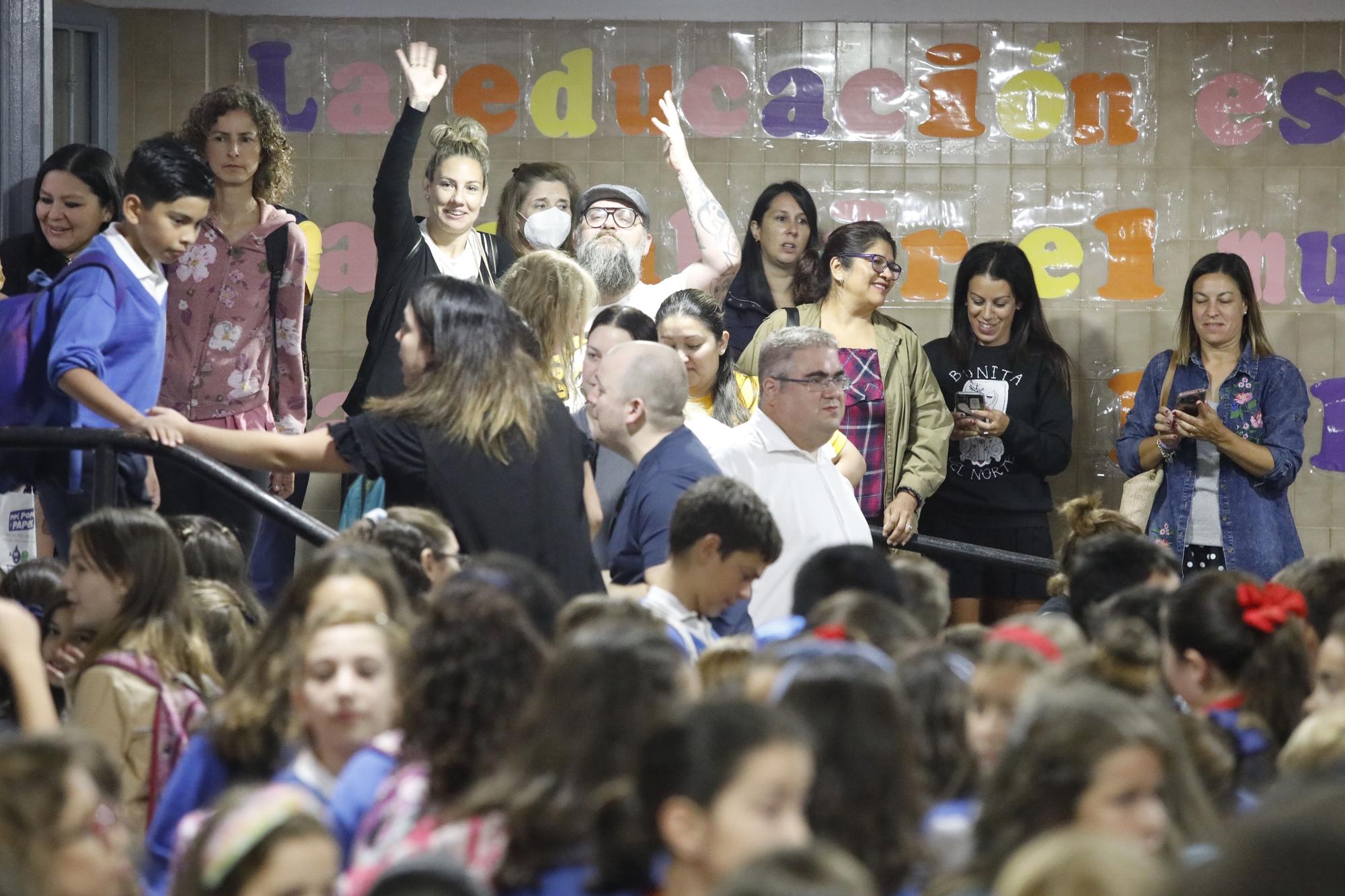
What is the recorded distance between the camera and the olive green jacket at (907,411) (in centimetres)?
585

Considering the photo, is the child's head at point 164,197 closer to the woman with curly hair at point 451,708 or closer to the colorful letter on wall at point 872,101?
the woman with curly hair at point 451,708

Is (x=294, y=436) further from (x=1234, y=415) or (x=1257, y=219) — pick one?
(x=1257, y=219)

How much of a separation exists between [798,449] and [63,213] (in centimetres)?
224

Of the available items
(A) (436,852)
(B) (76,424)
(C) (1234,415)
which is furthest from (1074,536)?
(A) (436,852)

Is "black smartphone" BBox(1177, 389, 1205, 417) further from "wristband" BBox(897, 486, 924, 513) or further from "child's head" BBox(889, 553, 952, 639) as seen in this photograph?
"child's head" BBox(889, 553, 952, 639)

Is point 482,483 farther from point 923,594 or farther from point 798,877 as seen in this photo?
point 798,877

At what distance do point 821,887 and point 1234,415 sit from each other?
493 cm

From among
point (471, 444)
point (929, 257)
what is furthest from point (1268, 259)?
point (471, 444)

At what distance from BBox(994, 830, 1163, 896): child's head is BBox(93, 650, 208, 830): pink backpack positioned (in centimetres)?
164

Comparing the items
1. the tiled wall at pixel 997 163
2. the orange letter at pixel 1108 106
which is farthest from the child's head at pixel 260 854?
the orange letter at pixel 1108 106

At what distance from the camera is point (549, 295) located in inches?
187

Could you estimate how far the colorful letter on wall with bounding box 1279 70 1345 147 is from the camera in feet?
23.3

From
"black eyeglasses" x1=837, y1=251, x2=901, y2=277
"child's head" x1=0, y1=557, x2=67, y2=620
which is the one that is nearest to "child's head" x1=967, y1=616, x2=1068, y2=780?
"child's head" x1=0, y1=557, x2=67, y2=620

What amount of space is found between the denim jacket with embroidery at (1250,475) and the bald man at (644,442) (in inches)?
103
